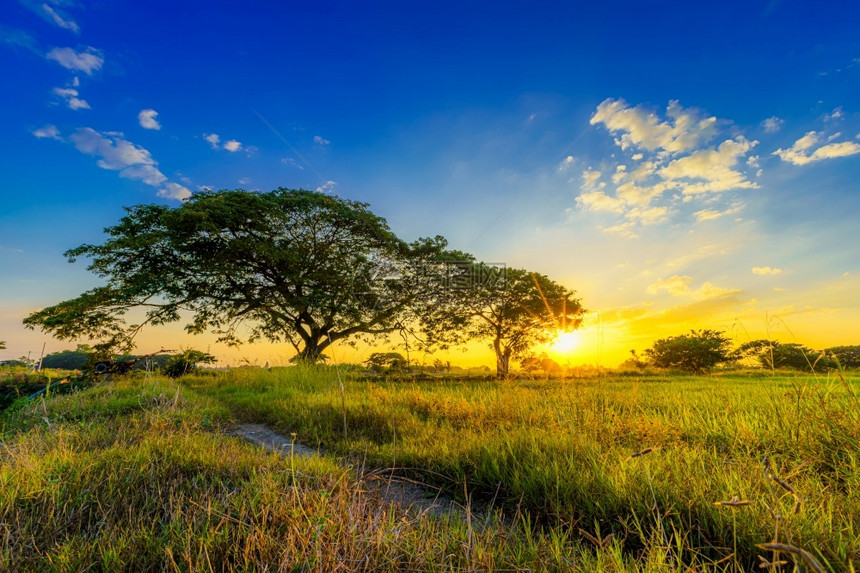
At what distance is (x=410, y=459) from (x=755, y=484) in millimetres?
Result: 3227

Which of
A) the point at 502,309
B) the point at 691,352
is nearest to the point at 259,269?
the point at 502,309

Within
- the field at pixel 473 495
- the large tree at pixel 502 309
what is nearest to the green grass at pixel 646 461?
the field at pixel 473 495

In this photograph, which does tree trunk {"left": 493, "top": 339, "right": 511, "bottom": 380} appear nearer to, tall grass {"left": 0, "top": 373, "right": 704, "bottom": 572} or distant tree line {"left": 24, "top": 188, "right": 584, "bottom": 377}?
distant tree line {"left": 24, "top": 188, "right": 584, "bottom": 377}

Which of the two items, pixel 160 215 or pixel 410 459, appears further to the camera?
pixel 160 215

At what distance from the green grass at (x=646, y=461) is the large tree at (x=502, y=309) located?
50.9ft

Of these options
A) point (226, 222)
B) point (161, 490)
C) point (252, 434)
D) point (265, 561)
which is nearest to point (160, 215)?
point (226, 222)

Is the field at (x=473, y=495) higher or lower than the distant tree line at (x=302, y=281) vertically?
lower

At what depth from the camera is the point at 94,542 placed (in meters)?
2.63

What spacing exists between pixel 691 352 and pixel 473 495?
3189cm

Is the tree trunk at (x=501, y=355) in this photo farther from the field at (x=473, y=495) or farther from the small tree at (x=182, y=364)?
the field at (x=473, y=495)

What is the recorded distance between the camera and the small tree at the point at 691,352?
28.8 m

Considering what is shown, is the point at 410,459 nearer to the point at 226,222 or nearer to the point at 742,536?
the point at 742,536

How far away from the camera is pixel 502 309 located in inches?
960

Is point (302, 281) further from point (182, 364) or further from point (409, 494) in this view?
point (409, 494)
